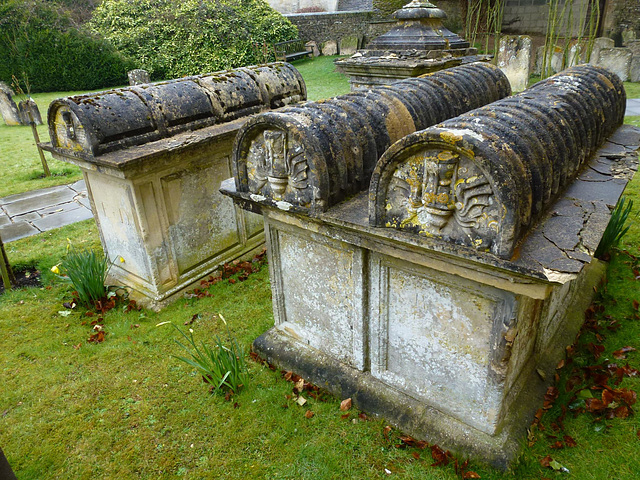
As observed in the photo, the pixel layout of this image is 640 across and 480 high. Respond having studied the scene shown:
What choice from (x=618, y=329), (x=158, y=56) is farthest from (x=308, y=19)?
(x=618, y=329)

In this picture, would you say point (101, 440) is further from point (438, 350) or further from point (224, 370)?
point (438, 350)

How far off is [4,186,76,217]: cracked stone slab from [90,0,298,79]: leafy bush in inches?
368

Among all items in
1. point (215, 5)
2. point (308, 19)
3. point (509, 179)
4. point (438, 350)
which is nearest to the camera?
point (509, 179)

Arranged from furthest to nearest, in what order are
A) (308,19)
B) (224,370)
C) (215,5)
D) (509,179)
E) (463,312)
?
1. (308,19)
2. (215,5)
3. (224,370)
4. (463,312)
5. (509,179)

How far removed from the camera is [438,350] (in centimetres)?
250

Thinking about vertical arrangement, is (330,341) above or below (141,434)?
above

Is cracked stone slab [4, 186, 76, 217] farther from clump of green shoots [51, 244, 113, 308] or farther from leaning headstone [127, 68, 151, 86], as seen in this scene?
leaning headstone [127, 68, 151, 86]

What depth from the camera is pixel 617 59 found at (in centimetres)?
1055

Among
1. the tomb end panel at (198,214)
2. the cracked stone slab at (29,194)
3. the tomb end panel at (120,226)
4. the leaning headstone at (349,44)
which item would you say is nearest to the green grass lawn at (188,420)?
the tomb end panel at (120,226)

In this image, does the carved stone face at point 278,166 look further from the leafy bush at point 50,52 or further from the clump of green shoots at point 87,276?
the leafy bush at point 50,52

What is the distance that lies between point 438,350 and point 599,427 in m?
1.09

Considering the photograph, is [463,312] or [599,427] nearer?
[463,312]

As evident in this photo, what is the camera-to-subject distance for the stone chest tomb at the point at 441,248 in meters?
1.91

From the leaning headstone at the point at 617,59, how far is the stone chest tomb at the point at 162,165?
9.77 metres
